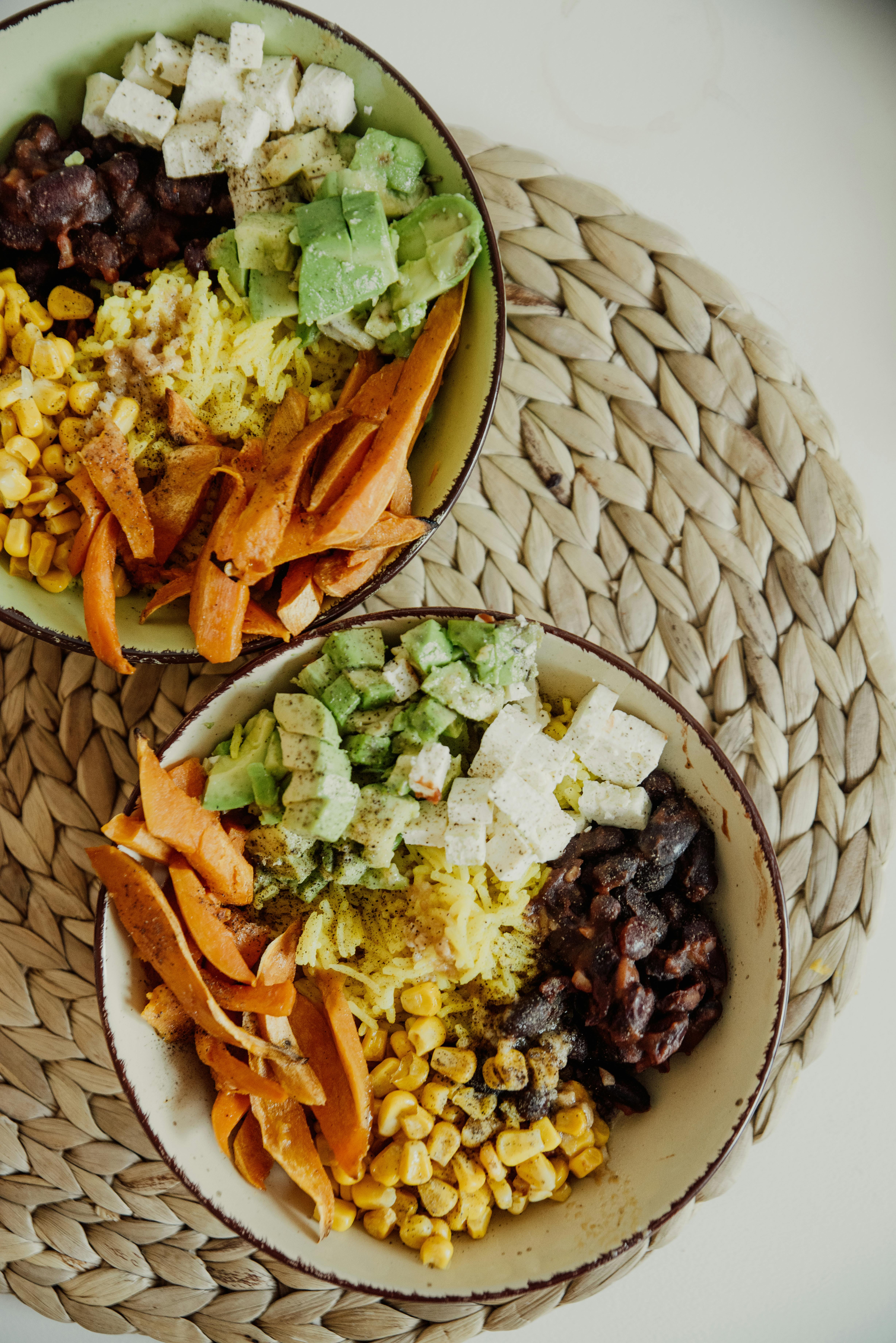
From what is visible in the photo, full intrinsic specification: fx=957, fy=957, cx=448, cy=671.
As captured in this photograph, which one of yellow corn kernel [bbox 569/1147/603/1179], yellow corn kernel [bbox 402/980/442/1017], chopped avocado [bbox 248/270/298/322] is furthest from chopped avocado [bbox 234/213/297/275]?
yellow corn kernel [bbox 569/1147/603/1179]

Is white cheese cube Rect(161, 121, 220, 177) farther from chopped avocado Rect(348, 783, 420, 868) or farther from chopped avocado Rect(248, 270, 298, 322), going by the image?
chopped avocado Rect(348, 783, 420, 868)

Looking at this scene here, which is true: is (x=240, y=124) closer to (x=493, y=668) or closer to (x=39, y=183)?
(x=39, y=183)

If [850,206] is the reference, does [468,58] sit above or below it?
below

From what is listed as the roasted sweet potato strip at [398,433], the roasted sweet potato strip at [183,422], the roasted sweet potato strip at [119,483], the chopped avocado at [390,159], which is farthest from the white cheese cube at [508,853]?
the chopped avocado at [390,159]

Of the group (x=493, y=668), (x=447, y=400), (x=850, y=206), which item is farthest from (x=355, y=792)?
(x=850, y=206)

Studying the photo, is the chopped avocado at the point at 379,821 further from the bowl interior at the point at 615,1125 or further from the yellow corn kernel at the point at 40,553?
the yellow corn kernel at the point at 40,553

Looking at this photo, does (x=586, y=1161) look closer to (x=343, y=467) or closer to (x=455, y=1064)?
(x=455, y=1064)
